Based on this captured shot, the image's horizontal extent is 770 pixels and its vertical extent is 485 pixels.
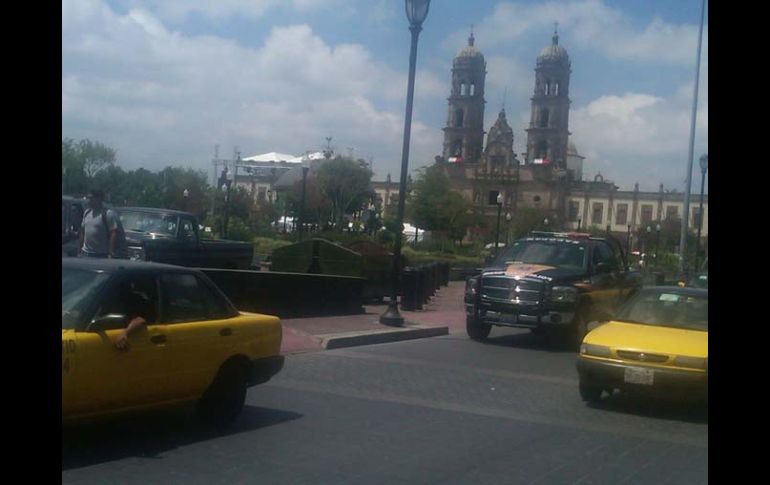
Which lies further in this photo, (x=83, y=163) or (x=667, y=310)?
(x=83, y=163)

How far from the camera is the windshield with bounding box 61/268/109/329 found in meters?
7.04

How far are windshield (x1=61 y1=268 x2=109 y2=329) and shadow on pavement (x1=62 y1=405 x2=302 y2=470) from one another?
2.70 ft

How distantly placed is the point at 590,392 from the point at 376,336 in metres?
5.75

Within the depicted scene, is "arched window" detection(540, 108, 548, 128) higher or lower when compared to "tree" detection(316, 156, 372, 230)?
higher

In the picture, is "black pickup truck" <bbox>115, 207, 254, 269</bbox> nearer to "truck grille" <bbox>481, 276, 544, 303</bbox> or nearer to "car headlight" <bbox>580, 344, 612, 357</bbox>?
"truck grille" <bbox>481, 276, 544, 303</bbox>

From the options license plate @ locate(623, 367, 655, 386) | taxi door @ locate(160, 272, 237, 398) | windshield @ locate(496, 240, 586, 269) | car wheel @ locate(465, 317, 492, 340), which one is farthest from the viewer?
car wheel @ locate(465, 317, 492, 340)

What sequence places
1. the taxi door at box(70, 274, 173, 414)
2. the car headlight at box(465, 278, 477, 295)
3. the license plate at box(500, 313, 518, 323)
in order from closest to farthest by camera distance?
the taxi door at box(70, 274, 173, 414) → the license plate at box(500, 313, 518, 323) → the car headlight at box(465, 278, 477, 295)

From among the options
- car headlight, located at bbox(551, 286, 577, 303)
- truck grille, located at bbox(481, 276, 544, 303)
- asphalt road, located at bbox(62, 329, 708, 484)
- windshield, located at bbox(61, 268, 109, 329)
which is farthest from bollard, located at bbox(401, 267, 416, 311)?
windshield, located at bbox(61, 268, 109, 329)

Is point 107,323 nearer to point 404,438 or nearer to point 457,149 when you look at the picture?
point 404,438

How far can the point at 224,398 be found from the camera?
27.8 ft

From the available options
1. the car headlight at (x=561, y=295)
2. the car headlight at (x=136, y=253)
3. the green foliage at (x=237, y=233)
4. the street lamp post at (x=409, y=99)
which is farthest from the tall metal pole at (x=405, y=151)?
the green foliage at (x=237, y=233)

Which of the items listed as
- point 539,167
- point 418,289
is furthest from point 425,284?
point 539,167
